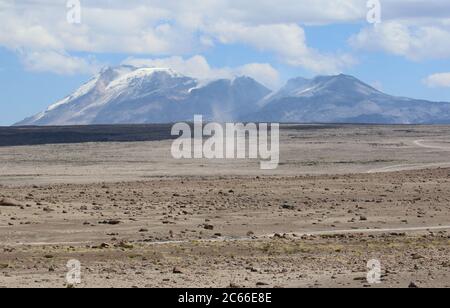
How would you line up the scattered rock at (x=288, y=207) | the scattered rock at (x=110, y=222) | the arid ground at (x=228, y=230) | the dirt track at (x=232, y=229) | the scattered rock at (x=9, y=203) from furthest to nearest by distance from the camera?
the scattered rock at (x=288, y=207), the scattered rock at (x=9, y=203), the scattered rock at (x=110, y=222), the dirt track at (x=232, y=229), the arid ground at (x=228, y=230)

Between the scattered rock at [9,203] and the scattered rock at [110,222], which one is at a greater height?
the scattered rock at [9,203]

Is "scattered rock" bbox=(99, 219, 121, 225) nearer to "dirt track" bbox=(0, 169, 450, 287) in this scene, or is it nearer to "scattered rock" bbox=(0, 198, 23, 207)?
"dirt track" bbox=(0, 169, 450, 287)

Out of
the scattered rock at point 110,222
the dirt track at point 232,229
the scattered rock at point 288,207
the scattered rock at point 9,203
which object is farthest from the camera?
the scattered rock at point 288,207

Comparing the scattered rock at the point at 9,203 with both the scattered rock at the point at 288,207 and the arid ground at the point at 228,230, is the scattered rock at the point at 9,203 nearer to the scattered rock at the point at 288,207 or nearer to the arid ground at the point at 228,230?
the arid ground at the point at 228,230

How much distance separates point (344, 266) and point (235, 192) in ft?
57.6

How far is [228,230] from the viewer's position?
2819cm

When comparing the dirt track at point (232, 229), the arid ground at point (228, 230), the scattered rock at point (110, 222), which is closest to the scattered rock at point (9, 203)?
the arid ground at point (228, 230)

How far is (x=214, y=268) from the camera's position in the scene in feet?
64.2

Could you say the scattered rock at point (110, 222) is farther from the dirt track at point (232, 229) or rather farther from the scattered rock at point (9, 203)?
the scattered rock at point (9, 203)

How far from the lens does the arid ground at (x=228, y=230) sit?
18609mm

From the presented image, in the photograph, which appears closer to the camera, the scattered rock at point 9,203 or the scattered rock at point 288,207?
the scattered rock at point 9,203

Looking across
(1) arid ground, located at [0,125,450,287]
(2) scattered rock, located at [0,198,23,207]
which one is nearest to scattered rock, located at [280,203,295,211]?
(1) arid ground, located at [0,125,450,287]
